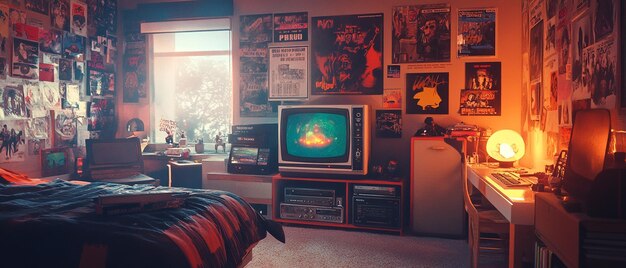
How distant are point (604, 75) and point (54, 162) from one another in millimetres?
4289

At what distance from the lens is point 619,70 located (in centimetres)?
194

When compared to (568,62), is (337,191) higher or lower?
lower

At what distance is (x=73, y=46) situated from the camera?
4250mm

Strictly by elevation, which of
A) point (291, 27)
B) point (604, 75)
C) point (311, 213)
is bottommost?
point (311, 213)

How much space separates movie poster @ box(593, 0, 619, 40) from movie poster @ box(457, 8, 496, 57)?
1857 millimetres

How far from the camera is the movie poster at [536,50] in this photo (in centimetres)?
327

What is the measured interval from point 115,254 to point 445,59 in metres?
3.31

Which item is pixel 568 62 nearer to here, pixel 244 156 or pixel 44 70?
pixel 244 156

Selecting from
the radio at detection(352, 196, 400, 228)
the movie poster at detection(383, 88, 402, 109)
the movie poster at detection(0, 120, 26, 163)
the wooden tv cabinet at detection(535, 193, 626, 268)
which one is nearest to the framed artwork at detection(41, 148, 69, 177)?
the movie poster at detection(0, 120, 26, 163)

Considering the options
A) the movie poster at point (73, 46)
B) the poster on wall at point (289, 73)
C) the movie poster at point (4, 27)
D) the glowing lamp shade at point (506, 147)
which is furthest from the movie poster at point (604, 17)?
the movie poster at point (73, 46)

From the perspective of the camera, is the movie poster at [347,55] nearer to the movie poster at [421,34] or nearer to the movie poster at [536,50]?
the movie poster at [421,34]

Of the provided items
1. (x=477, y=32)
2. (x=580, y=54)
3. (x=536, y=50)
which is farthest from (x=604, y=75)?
(x=477, y=32)

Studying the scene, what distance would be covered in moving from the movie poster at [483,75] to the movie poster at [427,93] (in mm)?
195

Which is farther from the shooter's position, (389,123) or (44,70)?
(389,123)
